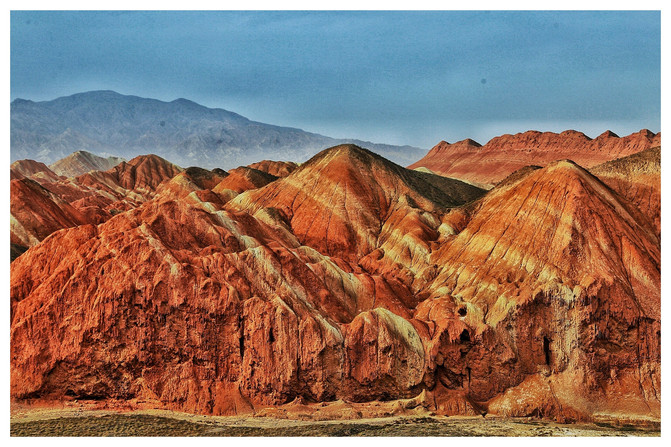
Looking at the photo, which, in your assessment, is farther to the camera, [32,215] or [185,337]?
[32,215]

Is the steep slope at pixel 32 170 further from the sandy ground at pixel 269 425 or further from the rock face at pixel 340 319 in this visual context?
the sandy ground at pixel 269 425

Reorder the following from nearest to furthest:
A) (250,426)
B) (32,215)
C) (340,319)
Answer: (250,426)
(340,319)
(32,215)

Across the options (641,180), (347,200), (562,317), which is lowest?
(562,317)

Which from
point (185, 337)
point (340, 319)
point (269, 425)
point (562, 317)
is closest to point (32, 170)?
point (340, 319)

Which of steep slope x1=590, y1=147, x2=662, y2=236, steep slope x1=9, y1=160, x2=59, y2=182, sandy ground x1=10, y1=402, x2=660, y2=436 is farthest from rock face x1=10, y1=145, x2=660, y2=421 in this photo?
steep slope x1=9, y1=160, x2=59, y2=182

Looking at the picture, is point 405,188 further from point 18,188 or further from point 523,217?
point 18,188

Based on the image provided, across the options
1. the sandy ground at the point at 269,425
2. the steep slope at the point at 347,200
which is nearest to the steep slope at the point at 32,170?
the steep slope at the point at 347,200

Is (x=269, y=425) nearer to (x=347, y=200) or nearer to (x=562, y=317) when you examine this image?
(x=562, y=317)
